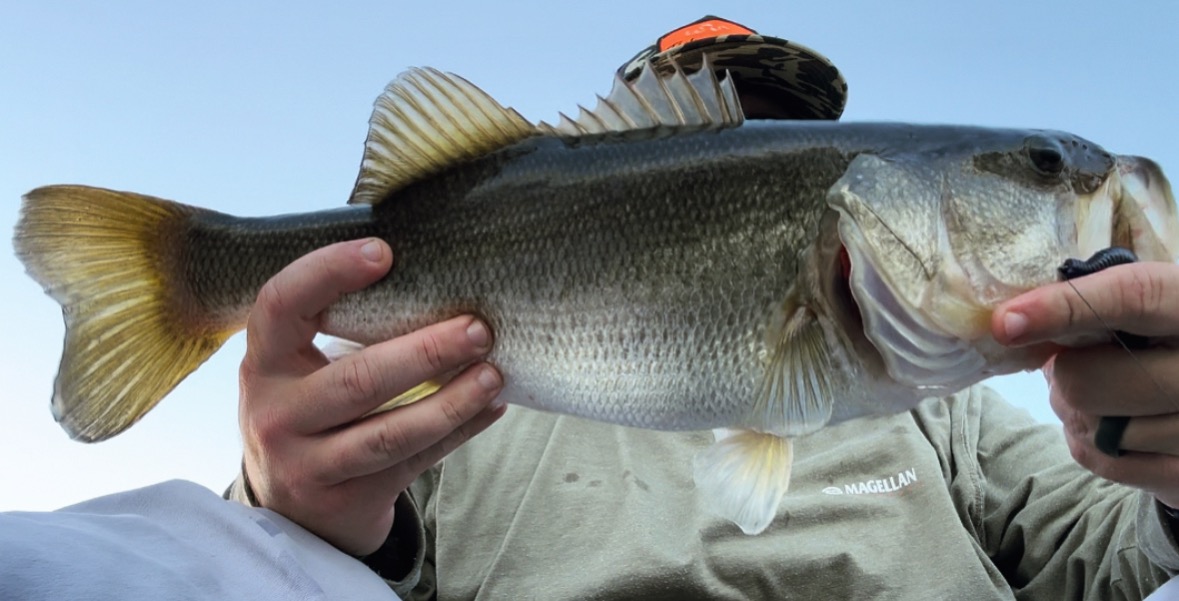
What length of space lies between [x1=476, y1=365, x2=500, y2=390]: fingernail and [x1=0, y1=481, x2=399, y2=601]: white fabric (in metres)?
0.38

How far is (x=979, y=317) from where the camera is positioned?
3.50ft

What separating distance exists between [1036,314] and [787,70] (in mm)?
1705

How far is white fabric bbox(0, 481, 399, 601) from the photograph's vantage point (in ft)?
3.03

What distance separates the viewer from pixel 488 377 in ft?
4.16

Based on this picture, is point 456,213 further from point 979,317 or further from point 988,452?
point 988,452

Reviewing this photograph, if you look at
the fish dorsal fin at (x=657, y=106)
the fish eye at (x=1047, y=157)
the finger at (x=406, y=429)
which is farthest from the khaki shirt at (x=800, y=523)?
the fish dorsal fin at (x=657, y=106)

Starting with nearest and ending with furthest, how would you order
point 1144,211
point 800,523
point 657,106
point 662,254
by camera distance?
point 1144,211 < point 662,254 < point 657,106 < point 800,523

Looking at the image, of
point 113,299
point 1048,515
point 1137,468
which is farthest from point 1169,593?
point 113,299

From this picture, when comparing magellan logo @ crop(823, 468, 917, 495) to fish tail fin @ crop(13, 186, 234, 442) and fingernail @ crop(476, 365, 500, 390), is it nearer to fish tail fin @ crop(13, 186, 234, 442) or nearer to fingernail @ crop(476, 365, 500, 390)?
fingernail @ crop(476, 365, 500, 390)

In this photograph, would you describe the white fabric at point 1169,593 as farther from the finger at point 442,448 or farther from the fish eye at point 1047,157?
the finger at point 442,448

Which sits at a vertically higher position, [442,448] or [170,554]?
[170,554]

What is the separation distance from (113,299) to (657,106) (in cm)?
101

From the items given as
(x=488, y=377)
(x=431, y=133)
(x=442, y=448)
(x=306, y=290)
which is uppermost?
(x=431, y=133)

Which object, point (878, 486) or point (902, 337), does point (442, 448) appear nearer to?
point (902, 337)
